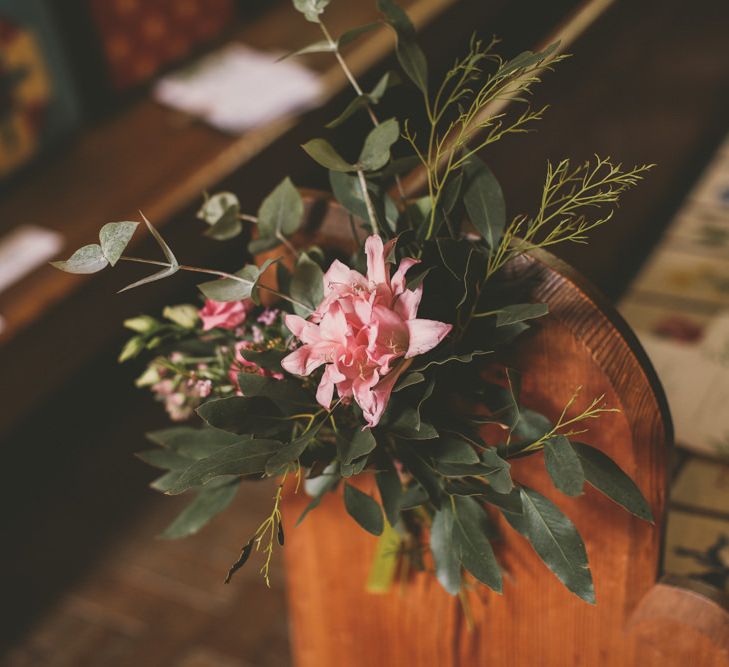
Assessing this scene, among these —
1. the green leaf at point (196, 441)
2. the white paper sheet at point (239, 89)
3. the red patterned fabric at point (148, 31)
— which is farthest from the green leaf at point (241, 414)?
the red patterned fabric at point (148, 31)

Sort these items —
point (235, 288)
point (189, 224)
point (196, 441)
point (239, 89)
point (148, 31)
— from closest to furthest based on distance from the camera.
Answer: point (235, 288) → point (196, 441) → point (189, 224) → point (239, 89) → point (148, 31)

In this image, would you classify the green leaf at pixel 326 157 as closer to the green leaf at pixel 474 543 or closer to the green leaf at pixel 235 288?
the green leaf at pixel 235 288

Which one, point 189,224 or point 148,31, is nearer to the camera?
point 189,224

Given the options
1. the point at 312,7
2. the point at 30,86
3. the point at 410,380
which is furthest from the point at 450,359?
the point at 30,86

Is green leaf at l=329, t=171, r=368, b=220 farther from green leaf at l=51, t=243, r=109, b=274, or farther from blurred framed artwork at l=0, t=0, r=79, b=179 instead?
blurred framed artwork at l=0, t=0, r=79, b=179

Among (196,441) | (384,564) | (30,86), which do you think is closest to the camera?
(196,441)

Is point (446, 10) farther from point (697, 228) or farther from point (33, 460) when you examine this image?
point (33, 460)

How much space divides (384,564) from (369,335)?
1.48ft

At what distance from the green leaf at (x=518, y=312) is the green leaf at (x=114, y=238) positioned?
12.7 inches

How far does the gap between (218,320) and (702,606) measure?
1.87 feet

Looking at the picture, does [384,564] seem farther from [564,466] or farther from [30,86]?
[30,86]

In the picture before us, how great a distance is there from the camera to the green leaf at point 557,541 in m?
0.77

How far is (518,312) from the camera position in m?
0.78

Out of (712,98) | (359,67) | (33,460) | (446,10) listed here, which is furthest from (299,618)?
(446,10)
